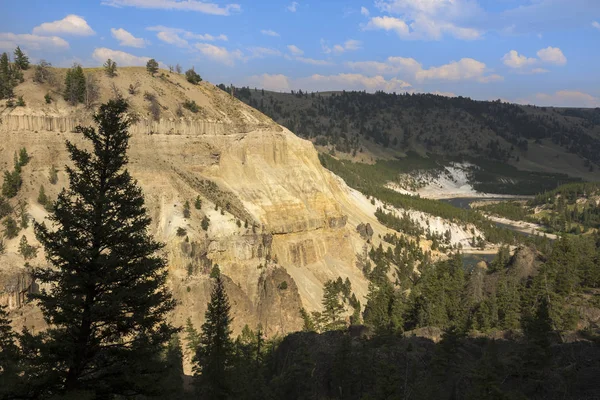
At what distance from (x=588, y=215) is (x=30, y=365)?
18634cm

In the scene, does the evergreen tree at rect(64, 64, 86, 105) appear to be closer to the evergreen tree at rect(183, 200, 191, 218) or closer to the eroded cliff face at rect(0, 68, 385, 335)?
the eroded cliff face at rect(0, 68, 385, 335)

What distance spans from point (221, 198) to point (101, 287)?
180 feet

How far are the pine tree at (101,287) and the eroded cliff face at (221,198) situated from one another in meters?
36.4

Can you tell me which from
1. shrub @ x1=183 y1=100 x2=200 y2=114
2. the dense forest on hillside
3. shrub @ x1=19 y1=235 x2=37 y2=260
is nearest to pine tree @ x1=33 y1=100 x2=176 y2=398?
shrub @ x1=19 y1=235 x2=37 y2=260

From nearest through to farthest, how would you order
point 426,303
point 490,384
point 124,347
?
point 124,347 < point 490,384 < point 426,303

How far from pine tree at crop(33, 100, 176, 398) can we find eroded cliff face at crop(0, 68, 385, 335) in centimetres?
3642

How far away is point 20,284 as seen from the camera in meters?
45.6

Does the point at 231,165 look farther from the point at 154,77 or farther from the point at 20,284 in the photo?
the point at 20,284

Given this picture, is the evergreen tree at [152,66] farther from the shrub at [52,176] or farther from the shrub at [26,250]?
the shrub at [26,250]

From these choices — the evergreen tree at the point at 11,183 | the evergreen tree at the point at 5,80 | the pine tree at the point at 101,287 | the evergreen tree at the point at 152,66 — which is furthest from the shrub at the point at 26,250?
the evergreen tree at the point at 152,66

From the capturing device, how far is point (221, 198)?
6931 cm

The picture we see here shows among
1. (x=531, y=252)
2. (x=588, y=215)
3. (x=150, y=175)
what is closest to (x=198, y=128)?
(x=150, y=175)

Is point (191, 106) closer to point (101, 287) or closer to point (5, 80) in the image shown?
point (5, 80)

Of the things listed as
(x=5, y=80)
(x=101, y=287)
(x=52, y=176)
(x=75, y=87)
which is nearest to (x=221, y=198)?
(x=52, y=176)
